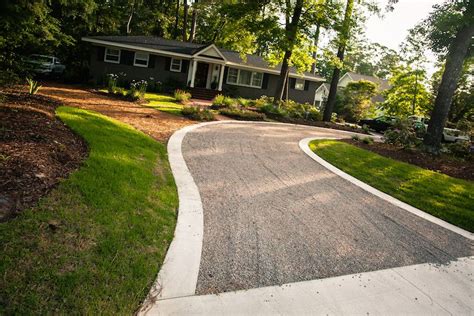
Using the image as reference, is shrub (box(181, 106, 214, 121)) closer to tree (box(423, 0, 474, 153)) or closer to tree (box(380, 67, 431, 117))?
tree (box(423, 0, 474, 153))

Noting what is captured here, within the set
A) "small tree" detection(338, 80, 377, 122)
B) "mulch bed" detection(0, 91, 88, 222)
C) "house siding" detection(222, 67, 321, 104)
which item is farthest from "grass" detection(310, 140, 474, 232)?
"small tree" detection(338, 80, 377, 122)

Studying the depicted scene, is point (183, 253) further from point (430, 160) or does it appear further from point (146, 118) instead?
point (430, 160)

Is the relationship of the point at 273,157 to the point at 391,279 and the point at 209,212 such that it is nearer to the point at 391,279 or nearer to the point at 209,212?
the point at 209,212

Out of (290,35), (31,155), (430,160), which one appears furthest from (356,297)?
(290,35)

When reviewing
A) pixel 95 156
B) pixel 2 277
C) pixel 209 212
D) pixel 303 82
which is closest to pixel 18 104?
pixel 95 156

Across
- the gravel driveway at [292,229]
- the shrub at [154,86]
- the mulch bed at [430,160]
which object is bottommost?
the gravel driveway at [292,229]

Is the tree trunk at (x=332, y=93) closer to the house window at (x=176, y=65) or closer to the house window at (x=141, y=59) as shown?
the house window at (x=176, y=65)

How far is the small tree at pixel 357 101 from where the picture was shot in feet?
101

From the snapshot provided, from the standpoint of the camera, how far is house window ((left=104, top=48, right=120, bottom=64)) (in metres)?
24.2

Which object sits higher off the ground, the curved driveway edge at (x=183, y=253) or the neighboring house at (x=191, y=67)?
the neighboring house at (x=191, y=67)

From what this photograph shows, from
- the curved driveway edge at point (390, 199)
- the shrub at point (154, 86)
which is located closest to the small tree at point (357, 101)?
the shrub at point (154, 86)

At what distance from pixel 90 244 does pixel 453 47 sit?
528 inches

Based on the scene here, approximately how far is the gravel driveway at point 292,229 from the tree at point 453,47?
6353mm

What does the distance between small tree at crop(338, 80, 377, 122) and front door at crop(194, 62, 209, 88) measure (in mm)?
13966
